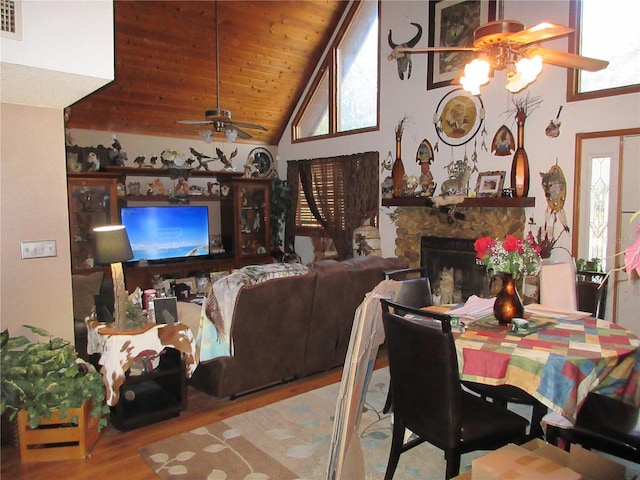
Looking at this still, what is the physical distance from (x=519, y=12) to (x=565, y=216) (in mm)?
2077

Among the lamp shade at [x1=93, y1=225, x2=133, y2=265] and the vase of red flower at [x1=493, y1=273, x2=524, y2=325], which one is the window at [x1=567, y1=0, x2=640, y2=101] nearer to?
the vase of red flower at [x1=493, y1=273, x2=524, y2=325]

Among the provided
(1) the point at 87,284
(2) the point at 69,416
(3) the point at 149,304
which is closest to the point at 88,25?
(3) the point at 149,304

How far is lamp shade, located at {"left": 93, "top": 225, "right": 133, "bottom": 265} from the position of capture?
2826 millimetres

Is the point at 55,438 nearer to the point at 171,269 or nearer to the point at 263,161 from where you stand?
the point at 171,269

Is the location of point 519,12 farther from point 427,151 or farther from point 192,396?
point 192,396

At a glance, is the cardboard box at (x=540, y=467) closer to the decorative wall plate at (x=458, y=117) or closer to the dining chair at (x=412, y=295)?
the dining chair at (x=412, y=295)

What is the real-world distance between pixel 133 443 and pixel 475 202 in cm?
384

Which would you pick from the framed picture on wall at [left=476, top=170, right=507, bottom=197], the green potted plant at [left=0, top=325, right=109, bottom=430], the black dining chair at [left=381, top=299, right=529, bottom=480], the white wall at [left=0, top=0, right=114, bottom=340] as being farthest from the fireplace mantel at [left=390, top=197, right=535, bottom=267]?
the green potted plant at [left=0, top=325, right=109, bottom=430]

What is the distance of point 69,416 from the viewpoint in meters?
2.67

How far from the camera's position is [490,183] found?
4988mm

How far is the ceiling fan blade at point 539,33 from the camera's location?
2340 millimetres

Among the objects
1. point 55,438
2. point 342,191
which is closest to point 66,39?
point 55,438

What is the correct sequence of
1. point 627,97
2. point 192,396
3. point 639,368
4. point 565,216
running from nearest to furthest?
1. point 639,368
2. point 192,396
3. point 627,97
4. point 565,216

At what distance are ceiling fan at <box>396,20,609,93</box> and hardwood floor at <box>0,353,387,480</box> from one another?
8.29ft
